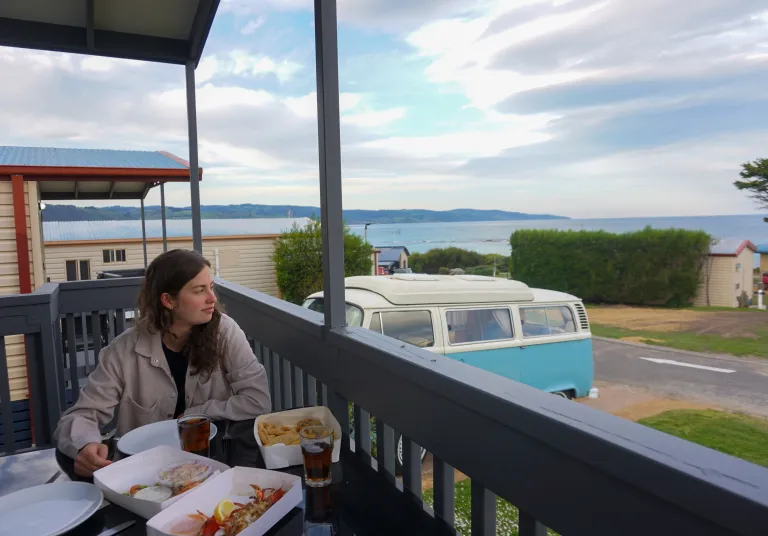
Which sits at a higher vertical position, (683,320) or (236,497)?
(683,320)

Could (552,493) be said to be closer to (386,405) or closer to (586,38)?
(386,405)

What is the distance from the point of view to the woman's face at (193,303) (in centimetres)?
176

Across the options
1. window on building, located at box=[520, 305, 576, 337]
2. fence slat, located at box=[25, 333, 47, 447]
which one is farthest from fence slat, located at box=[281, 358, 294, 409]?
fence slat, located at box=[25, 333, 47, 447]

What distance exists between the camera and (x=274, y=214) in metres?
3.57

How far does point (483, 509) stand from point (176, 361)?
3.76ft

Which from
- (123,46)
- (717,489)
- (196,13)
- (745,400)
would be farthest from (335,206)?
(123,46)

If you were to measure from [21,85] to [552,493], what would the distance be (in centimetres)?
814

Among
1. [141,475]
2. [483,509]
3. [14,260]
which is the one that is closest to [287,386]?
[141,475]

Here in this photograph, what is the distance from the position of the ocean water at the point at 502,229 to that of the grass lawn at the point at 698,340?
193 mm

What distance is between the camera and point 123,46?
11.9 ft

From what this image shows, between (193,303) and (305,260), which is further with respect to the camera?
(305,260)

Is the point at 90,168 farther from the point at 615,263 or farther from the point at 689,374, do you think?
the point at 689,374

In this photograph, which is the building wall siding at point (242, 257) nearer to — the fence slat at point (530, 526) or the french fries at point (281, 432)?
the french fries at point (281, 432)

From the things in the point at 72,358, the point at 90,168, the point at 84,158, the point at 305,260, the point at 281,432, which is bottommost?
the point at 72,358
